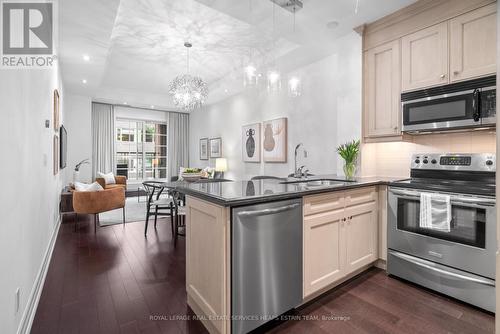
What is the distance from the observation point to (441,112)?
2482 mm

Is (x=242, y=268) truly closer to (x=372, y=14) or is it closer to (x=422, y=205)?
(x=422, y=205)

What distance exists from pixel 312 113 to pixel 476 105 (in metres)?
2.39

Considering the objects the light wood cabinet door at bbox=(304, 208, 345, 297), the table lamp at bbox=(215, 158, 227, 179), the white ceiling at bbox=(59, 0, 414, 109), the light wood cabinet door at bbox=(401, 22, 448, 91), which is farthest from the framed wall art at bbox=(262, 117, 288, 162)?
the light wood cabinet door at bbox=(304, 208, 345, 297)

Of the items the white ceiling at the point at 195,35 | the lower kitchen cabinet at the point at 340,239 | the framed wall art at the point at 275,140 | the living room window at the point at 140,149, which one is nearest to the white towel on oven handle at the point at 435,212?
the lower kitchen cabinet at the point at 340,239

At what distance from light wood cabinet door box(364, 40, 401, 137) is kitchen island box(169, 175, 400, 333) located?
3.52 feet

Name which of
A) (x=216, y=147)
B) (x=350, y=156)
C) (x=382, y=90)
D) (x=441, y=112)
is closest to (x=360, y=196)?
(x=350, y=156)

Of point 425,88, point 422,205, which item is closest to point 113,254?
point 422,205

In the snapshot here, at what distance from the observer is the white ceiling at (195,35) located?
279cm

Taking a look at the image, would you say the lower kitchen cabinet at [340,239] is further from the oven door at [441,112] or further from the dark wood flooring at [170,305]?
the oven door at [441,112]

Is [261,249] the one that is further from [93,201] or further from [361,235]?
[93,201]

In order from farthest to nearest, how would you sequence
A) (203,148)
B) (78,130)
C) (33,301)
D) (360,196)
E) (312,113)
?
(203,148) < (78,130) < (312,113) < (360,196) < (33,301)

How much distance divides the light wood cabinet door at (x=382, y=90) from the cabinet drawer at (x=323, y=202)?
4.31ft

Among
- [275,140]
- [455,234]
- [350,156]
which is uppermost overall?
[275,140]

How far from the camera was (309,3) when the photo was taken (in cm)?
265
